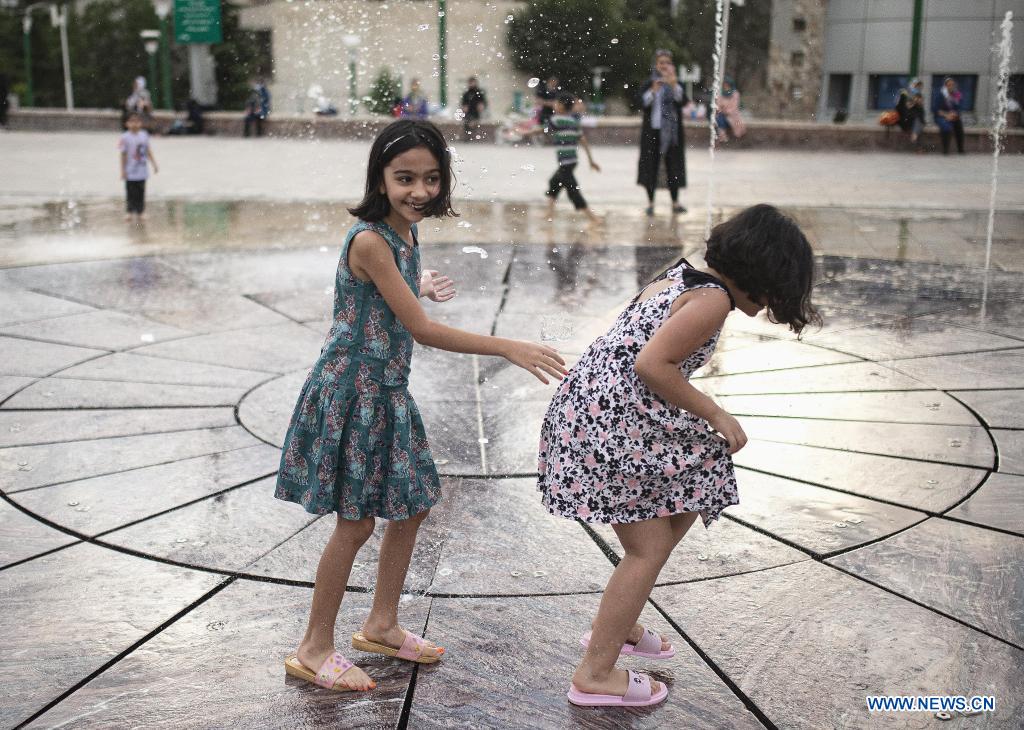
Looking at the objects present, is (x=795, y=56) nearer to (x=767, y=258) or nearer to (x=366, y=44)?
→ (x=366, y=44)

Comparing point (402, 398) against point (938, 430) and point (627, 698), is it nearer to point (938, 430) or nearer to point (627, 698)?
point (627, 698)

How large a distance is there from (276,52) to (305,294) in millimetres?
32751

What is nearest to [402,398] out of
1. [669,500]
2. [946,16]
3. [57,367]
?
[669,500]

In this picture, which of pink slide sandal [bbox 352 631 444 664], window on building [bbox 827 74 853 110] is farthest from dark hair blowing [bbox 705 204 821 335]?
window on building [bbox 827 74 853 110]

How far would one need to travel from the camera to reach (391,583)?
9.43 feet

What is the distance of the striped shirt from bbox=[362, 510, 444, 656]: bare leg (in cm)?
896

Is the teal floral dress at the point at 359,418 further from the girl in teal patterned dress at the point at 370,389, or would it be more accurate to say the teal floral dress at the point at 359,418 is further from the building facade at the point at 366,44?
the building facade at the point at 366,44

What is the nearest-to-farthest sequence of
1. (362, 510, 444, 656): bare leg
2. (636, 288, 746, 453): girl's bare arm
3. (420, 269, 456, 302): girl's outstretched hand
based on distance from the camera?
1. (636, 288, 746, 453): girl's bare arm
2. (362, 510, 444, 656): bare leg
3. (420, 269, 456, 302): girl's outstretched hand

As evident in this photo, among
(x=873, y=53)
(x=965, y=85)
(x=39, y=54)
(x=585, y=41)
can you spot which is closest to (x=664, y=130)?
(x=585, y=41)

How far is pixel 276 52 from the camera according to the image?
1480 inches

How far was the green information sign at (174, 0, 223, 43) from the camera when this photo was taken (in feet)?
105

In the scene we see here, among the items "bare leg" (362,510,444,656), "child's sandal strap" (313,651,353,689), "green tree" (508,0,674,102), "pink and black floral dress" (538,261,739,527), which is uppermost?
"green tree" (508,0,674,102)

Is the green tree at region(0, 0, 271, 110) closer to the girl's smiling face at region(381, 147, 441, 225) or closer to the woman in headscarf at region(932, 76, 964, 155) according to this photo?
the woman in headscarf at region(932, 76, 964, 155)

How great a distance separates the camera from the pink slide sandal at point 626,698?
269cm
